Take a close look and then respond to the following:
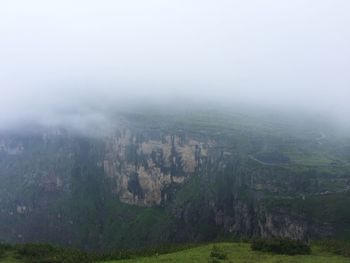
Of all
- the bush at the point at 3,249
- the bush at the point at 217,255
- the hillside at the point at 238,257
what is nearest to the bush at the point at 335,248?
the hillside at the point at 238,257

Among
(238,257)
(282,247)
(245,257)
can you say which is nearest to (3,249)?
(238,257)

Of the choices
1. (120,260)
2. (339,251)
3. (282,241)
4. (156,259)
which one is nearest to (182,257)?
(156,259)

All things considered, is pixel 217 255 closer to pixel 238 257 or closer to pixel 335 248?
pixel 238 257

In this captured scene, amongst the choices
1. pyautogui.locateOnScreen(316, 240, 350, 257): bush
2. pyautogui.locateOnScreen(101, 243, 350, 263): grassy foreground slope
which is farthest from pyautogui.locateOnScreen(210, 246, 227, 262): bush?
pyautogui.locateOnScreen(316, 240, 350, 257): bush

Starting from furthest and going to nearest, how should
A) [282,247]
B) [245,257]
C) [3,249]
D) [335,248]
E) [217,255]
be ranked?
[3,249], [335,248], [282,247], [217,255], [245,257]

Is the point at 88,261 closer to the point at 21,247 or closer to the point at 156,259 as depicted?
the point at 156,259

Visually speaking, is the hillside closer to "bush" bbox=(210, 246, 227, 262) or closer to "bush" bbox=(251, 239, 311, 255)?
"bush" bbox=(210, 246, 227, 262)

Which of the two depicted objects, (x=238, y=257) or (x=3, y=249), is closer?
(x=238, y=257)

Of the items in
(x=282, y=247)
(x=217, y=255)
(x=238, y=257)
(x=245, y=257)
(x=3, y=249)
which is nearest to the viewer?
(x=245, y=257)
